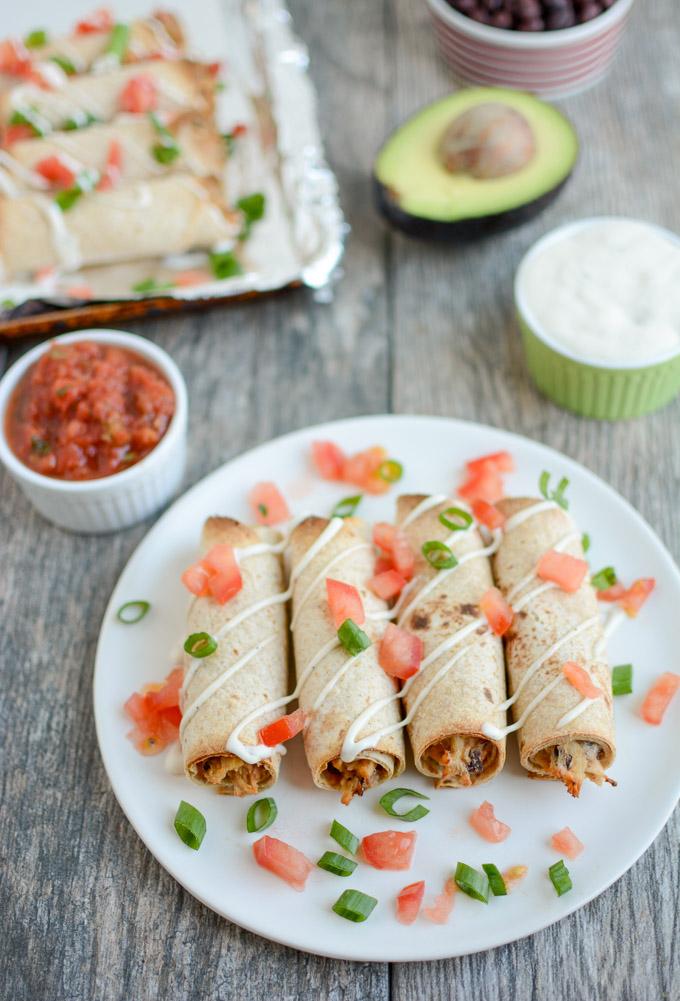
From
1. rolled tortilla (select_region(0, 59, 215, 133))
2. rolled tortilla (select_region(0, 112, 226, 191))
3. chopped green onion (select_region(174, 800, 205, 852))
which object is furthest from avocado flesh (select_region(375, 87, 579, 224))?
chopped green onion (select_region(174, 800, 205, 852))

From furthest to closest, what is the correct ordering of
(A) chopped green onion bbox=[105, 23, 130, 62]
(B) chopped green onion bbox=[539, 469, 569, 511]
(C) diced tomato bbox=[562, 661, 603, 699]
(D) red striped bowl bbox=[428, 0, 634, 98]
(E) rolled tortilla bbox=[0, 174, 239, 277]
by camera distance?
(A) chopped green onion bbox=[105, 23, 130, 62] < (D) red striped bowl bbox=[428, 0, 634, 98] < (E) rolled tortilla bbox=[0, 174, 239, 277] < (B) chopped green onion bbox=[539, 469, 569, 511] < (C) diced tomato bbox=[562, 661, 603, 699]

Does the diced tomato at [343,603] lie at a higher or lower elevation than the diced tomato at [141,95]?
lower

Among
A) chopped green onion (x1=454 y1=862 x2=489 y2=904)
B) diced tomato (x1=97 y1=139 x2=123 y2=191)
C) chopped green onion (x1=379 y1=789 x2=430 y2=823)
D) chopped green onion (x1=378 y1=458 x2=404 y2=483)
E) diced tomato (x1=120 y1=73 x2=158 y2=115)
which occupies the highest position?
diced tomato (x1=120 y1=73 x2=158 y2=115)

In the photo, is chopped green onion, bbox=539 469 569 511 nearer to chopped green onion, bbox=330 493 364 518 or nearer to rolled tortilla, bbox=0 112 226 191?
chopped green onion, bbox=330 493 364 518

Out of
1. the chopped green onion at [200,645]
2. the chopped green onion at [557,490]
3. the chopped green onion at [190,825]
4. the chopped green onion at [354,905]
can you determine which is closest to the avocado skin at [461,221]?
the chopped green onion at [557,490]

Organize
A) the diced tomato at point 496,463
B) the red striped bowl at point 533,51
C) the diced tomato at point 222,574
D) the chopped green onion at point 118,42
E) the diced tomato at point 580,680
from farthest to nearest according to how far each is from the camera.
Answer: the chopped green onion at point 118,42 → the red striped bowl at point 533,51 → the diced tomato at point 496,463 → the diced tomato at point 222,574 → the diced tomato at point 580,680

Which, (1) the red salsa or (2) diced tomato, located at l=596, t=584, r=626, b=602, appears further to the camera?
(1) the red salsa

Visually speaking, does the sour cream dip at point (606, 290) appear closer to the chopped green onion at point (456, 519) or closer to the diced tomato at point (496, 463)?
the diced tomato at point (496, 463)
